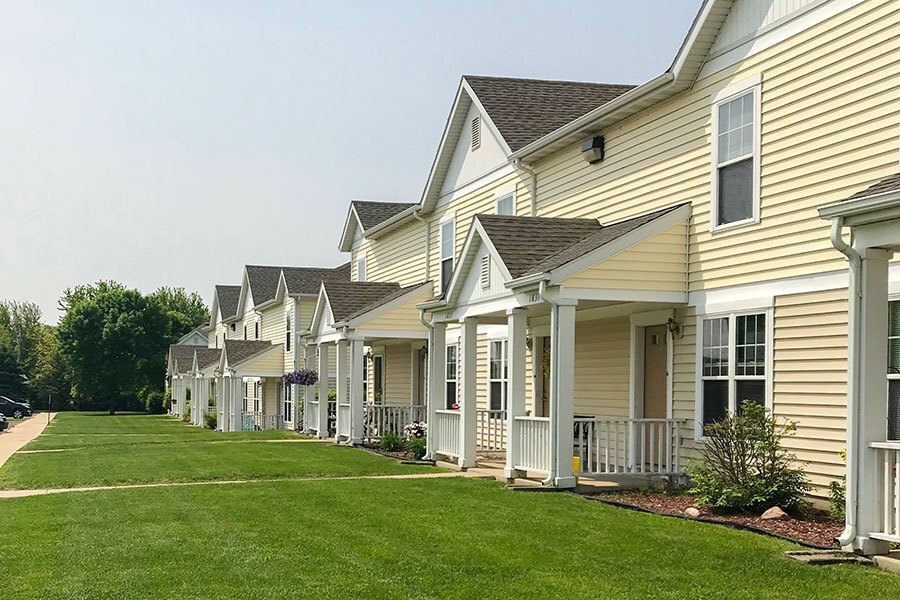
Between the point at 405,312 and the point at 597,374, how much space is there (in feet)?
28.2

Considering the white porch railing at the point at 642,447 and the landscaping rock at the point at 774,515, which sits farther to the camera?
the white porch railing at the point at 642,447

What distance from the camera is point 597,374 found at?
19234 mm

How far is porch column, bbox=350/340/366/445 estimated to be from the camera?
27.2 m

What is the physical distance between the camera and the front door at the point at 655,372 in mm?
17266

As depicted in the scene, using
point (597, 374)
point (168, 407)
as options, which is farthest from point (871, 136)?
point (168, 407)

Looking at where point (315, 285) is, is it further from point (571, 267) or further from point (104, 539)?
point (104, 539)

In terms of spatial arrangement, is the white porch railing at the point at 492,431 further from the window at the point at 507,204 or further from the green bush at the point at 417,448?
the window at the point at 507,204

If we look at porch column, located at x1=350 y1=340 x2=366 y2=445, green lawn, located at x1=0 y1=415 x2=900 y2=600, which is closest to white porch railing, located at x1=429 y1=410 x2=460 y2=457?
green lawn, located at x1=0 y1=415 x2=900 y2=600

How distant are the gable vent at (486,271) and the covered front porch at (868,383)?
28.5 ft

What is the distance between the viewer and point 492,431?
23766 millimetres

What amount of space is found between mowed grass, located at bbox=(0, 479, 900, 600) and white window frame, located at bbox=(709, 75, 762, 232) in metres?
4.39

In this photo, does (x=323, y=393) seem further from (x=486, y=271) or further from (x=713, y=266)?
(x=713, y=266)

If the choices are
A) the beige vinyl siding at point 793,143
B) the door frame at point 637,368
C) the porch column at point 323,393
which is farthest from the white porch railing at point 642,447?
the porch column at point 323,393

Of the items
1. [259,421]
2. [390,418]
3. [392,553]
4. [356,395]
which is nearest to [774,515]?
[392,553]
